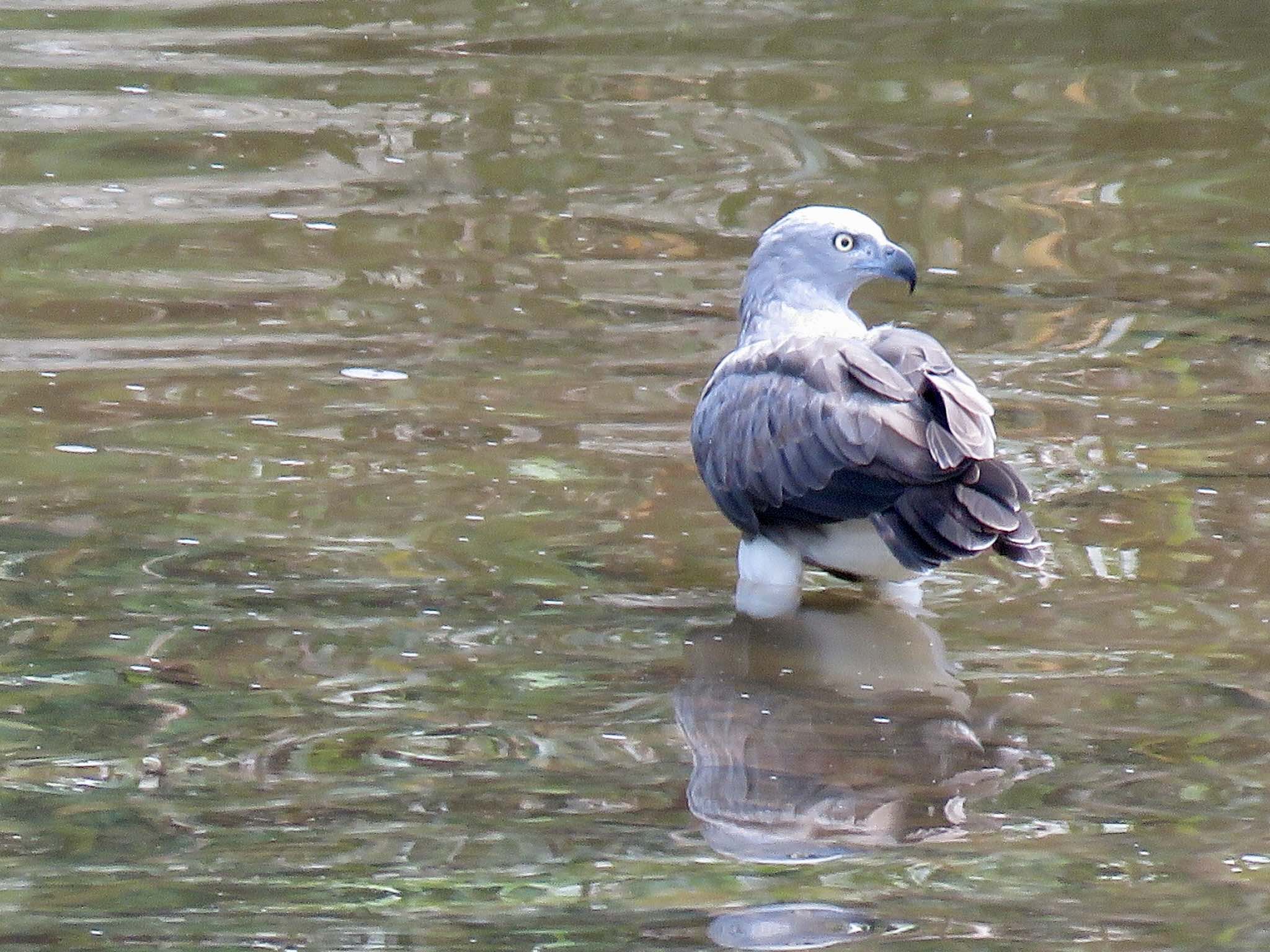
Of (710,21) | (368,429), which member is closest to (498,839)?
(368,429)

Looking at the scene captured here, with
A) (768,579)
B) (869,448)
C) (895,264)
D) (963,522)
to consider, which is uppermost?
(895,264)

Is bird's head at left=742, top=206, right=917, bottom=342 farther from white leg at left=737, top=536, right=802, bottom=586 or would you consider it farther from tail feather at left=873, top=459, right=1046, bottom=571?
tail feather at left=873, top=459, right=1046, bottom=571

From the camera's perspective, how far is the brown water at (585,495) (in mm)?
4180

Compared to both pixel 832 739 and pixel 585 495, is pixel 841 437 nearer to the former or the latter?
pixel 832 739

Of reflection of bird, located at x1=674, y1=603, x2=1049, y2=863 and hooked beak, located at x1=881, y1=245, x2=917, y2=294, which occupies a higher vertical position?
hooked beak, located at x1=881, y1=245, x2=917, y2=294

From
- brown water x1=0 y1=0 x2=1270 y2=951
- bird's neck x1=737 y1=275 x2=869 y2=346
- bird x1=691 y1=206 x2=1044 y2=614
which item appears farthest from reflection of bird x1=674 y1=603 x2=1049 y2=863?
bird's neck x1=737 y1=275 x2=869 y2=346

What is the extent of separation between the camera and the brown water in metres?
4.18

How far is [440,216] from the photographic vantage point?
961 centimetres

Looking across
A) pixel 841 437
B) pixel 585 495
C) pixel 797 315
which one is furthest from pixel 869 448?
pixel 585 495

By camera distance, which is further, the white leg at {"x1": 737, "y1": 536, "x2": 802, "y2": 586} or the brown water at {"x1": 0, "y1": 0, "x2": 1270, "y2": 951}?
the white leg at {"x1": 737, "y1": 536, "x2": 802, "y2": 586}

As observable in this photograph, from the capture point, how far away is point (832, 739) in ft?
16.0

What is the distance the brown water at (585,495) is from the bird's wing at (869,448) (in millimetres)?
342

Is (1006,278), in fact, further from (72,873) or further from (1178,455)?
(72,873)

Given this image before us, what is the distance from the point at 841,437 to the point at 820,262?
3.56 ft
